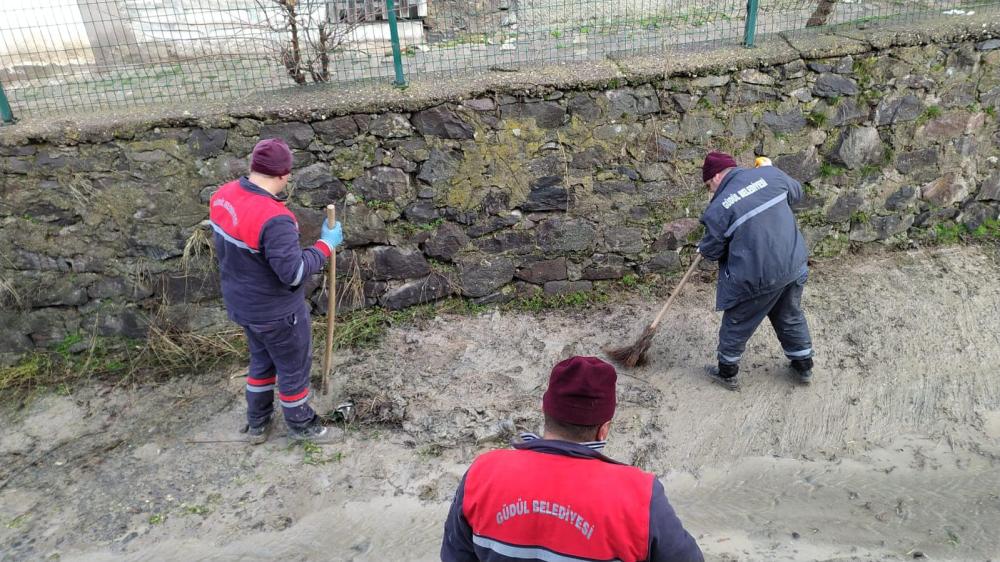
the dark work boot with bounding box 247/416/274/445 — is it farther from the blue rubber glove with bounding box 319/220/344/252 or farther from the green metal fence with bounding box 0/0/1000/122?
the green metal fence with bounding box 0/0/1000/122

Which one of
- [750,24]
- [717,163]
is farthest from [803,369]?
[750,24]

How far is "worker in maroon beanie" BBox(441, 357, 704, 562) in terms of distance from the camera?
6.03 ft

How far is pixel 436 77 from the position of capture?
4.96m

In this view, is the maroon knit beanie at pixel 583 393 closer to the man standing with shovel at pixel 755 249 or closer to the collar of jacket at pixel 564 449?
the collar of jacket at pixel 564 449

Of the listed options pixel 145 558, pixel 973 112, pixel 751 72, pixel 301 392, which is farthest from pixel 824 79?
pixel 145 558

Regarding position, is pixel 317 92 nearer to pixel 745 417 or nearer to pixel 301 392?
pixel 301 392

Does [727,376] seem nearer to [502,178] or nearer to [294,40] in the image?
[502,178]

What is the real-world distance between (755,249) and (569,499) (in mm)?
2506

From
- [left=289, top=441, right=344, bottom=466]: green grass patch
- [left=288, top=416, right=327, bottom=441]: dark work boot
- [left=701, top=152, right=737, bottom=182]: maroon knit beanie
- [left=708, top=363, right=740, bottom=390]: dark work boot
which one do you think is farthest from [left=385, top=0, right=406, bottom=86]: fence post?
[left=708, top=363, right=740, bottom=390]: dark work boot

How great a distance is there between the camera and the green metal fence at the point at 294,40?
4867mm

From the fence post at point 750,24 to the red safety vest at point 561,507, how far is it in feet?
13.5

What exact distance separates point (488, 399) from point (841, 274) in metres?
2.99

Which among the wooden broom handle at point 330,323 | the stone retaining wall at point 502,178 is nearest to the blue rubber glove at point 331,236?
the wooden broom handle at point 330,323

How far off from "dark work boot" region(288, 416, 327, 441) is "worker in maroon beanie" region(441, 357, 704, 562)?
2272 mm
